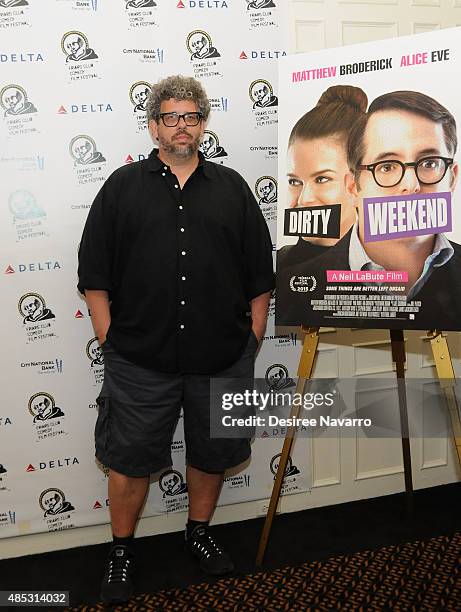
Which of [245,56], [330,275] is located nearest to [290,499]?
[330,275]

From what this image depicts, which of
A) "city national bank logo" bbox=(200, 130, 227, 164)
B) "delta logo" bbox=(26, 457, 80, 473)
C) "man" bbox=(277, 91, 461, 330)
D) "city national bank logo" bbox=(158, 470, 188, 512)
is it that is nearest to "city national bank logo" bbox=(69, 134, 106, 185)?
"city national bank logo" bbox=(200, 130, 227, 164)

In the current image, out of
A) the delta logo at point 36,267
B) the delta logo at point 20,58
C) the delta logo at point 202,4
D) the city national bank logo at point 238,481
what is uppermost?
the delta logo at point 202,4

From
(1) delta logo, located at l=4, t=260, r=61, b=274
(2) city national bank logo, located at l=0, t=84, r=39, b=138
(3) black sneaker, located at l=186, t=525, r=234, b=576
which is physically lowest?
(3) black sneaker, located at l=186, t=525, r=234, b=576

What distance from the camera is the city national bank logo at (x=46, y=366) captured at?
8.44 feet

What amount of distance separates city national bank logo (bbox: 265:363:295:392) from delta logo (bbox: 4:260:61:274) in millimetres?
1023

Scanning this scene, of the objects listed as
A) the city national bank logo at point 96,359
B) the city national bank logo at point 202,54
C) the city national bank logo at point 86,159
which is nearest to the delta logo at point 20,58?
the city national bank logo at point 86,159

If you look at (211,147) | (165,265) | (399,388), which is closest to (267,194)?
(211,147)

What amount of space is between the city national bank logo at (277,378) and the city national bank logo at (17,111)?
1.40 meters

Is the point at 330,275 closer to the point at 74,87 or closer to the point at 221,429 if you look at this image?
the point at 221,429

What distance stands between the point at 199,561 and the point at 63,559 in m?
0.58

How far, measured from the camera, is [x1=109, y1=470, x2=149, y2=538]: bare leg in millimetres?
2375

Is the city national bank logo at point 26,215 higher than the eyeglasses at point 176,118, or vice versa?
the eyeglasses at point 176,118

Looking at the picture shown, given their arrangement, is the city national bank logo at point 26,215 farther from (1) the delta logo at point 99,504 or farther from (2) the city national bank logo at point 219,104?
(1) the delta logo at point 99,504

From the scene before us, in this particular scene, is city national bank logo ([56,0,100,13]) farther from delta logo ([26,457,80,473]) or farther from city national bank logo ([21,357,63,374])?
delta logo ([26,457,80,473])
